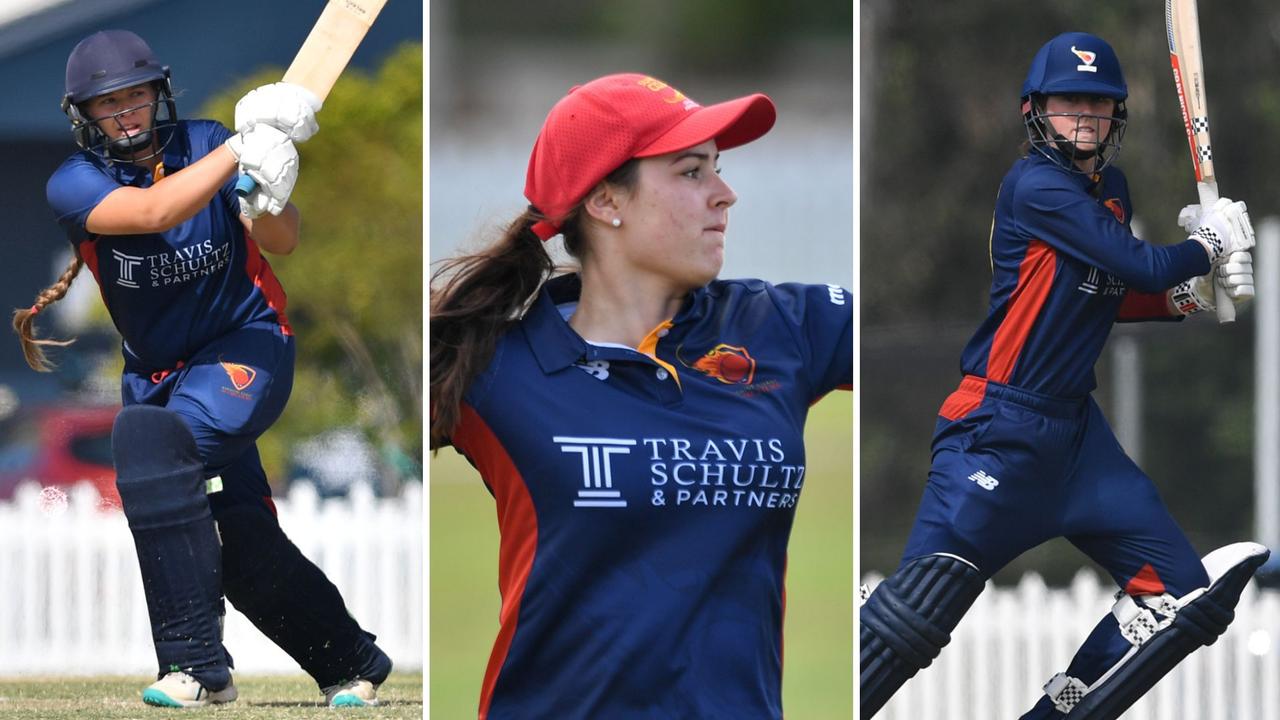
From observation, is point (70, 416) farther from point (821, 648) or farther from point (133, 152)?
point (821, 648)

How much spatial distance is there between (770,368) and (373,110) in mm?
1347

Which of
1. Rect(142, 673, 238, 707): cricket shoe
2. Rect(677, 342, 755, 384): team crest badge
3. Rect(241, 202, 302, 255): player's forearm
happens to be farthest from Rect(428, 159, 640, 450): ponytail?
Rect(142, 673, 238, 707): cricket shoe

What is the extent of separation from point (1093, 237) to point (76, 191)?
2079 mm

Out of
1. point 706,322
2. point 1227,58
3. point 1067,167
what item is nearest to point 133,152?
point 706,322

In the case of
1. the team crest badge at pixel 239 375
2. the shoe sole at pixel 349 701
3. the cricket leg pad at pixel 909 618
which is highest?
the team crest badge at pixel 239 375

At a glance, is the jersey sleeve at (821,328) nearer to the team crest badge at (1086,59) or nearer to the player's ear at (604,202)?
the player's ear at (604,202)

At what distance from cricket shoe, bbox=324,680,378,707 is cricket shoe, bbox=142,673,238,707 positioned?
12.2 inches

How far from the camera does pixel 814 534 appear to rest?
663 cm

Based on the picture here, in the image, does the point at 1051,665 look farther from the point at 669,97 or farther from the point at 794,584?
the point at 669,97

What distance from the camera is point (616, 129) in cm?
315

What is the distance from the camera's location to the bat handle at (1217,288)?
12.8 ft

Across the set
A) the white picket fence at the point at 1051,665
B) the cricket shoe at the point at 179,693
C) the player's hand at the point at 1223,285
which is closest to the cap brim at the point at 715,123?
the player's hand at the point at 1223,285

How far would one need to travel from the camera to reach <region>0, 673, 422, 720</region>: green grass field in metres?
3.69

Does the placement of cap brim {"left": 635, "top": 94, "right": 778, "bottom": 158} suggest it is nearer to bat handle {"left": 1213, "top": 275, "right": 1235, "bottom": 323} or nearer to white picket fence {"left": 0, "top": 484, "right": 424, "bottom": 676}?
bat handle {"left": 1213, "top": 275, "right": 1235, "bottom": 323}
